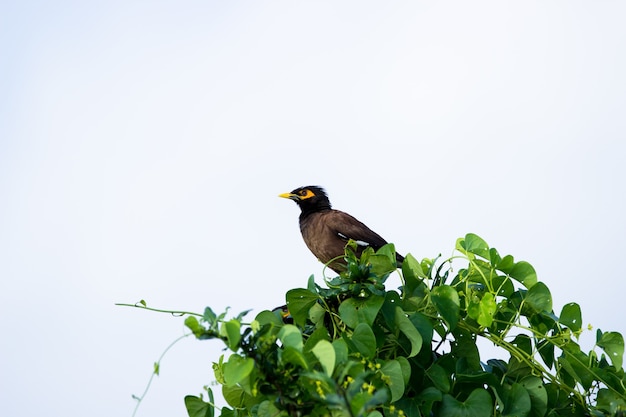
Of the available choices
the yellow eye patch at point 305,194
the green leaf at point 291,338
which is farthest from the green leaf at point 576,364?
the yellow eye patch at point 305,194

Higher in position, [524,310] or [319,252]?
[319,252]

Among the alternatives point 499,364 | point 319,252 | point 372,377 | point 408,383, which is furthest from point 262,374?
point 319,252

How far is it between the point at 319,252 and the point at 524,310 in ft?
10.9

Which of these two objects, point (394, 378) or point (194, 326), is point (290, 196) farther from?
point (194, 326)

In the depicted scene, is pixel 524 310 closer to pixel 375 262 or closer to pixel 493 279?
pixel 493 279

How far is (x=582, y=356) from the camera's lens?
9.52 ft

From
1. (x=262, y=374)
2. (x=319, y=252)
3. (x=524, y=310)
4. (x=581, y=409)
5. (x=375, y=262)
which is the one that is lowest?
(x=581, y=409)

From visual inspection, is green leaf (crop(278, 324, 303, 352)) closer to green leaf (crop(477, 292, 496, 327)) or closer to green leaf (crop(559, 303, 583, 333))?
green leaf (crop(477, 292, 496, 327))

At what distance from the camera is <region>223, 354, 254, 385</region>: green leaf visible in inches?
70.7

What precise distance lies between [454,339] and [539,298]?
1.16ft

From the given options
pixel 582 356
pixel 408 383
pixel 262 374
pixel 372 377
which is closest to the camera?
pixel 262 374

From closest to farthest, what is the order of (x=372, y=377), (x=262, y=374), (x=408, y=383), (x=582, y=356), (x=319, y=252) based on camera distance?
(x=262, y=374)
(x=372, y=377)
(x=408, y=383)
(x=582, y=356)
(x=319, y=252)

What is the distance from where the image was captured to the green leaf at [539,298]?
9.72 feet

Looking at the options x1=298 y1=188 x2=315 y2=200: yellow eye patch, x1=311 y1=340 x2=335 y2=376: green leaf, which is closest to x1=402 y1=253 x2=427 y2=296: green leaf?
x1=311 y1=340 x2=335 y2=376: green leaf
